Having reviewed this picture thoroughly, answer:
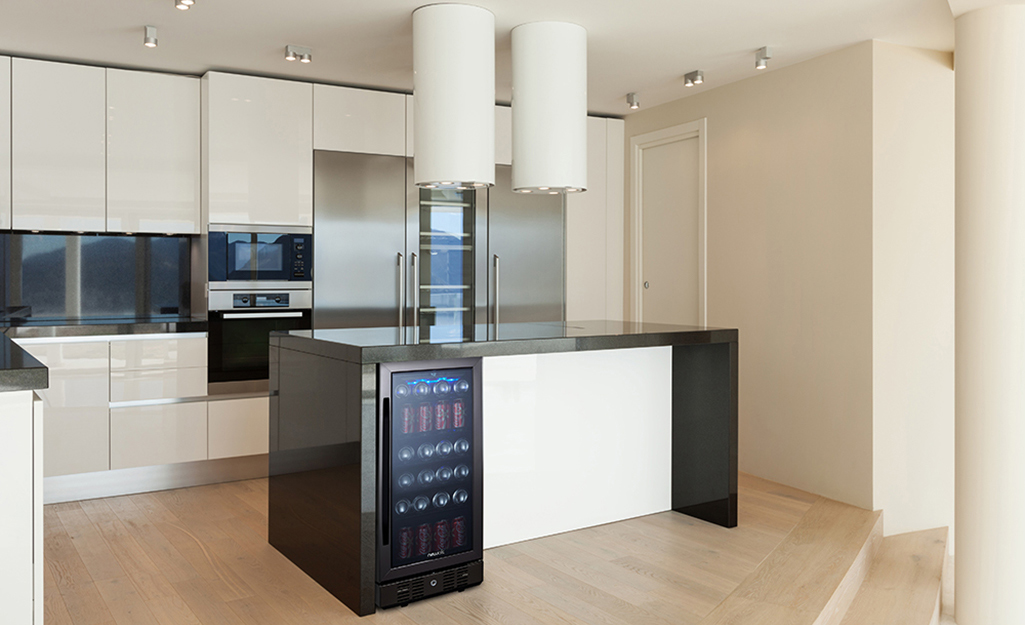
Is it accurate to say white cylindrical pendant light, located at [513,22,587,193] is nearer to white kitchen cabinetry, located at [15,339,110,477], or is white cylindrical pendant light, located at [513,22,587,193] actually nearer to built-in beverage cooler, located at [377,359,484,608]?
built-in beverage cooler, located at [377,359,484,608]

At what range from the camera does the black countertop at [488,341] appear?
2.64 meters

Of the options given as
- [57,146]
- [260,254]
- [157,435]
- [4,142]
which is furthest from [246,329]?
[4,142]

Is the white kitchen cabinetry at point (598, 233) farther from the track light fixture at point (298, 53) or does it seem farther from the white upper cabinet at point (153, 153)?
the white upper cabinet at point (153, 153)

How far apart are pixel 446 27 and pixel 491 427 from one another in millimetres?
1718

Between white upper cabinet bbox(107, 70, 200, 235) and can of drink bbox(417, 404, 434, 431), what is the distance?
8.14ft

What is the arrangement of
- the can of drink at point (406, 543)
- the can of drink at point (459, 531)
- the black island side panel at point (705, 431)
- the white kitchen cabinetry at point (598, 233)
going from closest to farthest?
the can of drink at point (406, 543)
the can of drink at point (459, 531)
the black island side panel at point (705, 431)
the white kitchen cabinetry at point (598, 233)

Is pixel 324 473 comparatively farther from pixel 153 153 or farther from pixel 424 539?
pixel 153 153

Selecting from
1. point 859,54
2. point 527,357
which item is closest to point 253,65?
point 527,357

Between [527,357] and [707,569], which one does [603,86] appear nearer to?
[527,357]

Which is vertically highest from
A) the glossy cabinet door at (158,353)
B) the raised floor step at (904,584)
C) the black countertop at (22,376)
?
the black countertop at (22,376)

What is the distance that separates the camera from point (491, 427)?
10.4 feet

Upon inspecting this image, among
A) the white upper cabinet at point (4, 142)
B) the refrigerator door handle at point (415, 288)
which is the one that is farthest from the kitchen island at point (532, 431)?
the white upper cabinet at point (4, 142)

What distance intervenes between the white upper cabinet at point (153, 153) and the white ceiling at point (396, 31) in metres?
0.13

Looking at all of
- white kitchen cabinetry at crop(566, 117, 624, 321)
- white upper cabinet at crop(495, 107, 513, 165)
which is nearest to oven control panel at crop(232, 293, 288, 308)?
white upper cabinet at crop(495, 107, 513, 165)
